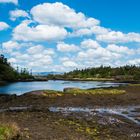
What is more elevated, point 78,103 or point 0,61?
point 0,61

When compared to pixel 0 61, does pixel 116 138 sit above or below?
below

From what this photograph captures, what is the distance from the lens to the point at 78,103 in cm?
4638

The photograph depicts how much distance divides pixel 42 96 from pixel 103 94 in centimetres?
1138

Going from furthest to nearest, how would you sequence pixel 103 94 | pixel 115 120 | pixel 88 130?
pixel 103 94 → pixel 115 120 → pixel 88 130

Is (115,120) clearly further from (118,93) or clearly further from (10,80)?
(10,80)

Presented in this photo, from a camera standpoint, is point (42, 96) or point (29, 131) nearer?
point (29, 131)

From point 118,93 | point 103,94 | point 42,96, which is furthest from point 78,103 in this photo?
point 118,93

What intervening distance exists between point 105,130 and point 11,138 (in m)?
8.79

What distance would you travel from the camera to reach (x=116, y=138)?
2042 cm

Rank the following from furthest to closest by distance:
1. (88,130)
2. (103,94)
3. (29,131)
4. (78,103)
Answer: (103,94), (78,103), (88,130), (29,131)

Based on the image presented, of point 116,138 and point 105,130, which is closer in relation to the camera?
point 116,138

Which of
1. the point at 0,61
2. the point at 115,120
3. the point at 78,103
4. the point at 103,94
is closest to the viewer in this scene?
the point at 115,120

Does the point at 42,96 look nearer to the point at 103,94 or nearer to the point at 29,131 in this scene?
the point at 103,94

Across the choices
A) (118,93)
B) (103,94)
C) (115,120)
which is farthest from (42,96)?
(115,120)
